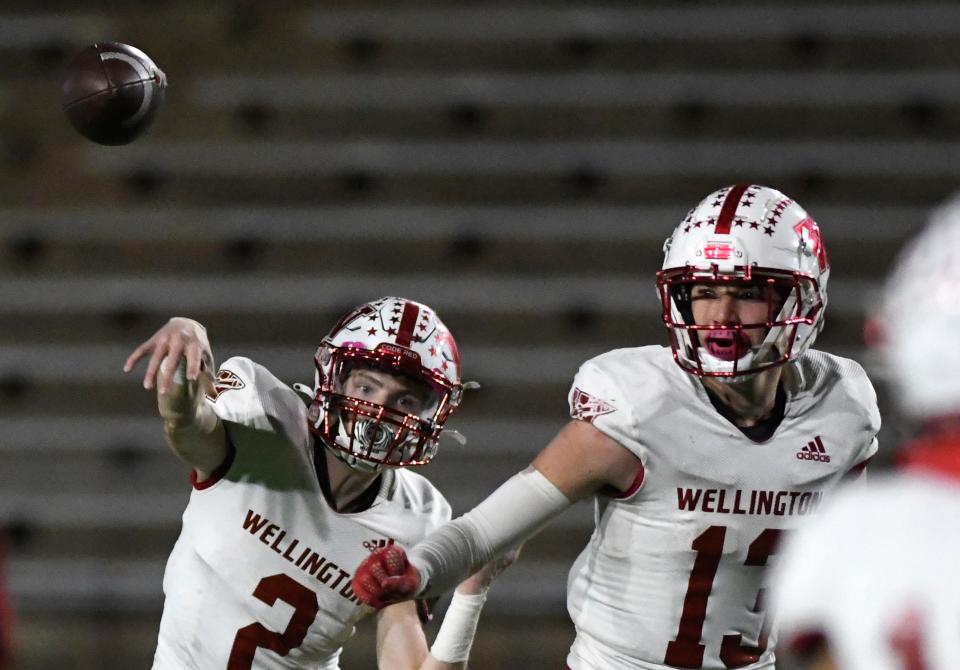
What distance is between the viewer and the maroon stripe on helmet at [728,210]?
7.59 ft

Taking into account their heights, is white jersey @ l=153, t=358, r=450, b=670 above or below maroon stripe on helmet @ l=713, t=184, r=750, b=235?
below

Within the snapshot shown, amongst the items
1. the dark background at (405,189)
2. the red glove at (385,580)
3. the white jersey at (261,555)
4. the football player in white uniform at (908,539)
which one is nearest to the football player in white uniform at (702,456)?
the red glove at (385,580)

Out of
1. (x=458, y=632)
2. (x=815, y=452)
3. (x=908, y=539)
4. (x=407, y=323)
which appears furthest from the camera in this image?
(x=407, y=323)

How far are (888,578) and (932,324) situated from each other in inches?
9.2

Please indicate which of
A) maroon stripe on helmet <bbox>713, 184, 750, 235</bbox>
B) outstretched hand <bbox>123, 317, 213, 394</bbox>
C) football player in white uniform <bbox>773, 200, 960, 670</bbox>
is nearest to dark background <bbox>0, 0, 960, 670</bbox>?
maroon stripe on helmet <bbox>713, 184, 750, 235</bbox>

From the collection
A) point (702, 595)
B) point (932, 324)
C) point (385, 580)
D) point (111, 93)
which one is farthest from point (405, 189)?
point (932, 324)

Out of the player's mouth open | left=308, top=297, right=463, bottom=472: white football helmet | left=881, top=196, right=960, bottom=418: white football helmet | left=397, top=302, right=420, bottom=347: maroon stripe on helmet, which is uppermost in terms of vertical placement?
left=881, top=196, right=960, bottom=418: white football helmet

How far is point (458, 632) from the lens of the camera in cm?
246

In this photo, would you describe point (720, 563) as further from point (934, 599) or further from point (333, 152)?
point (333, 152)

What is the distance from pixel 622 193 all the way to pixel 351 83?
1.30m

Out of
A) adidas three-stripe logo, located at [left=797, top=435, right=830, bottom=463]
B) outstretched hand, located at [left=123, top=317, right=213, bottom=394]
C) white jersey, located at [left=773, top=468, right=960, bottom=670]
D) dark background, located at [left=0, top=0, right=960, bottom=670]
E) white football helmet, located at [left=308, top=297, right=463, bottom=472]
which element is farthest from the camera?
dark background, located at [left=0, top=0, right=960, bottom=670]

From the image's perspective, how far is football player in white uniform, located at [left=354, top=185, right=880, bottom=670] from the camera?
2229 mm

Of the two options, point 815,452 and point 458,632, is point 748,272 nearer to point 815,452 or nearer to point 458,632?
point 815,452

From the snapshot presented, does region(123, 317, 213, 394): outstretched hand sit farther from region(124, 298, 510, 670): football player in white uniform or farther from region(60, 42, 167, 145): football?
region(60, 42, 167, 145): football
